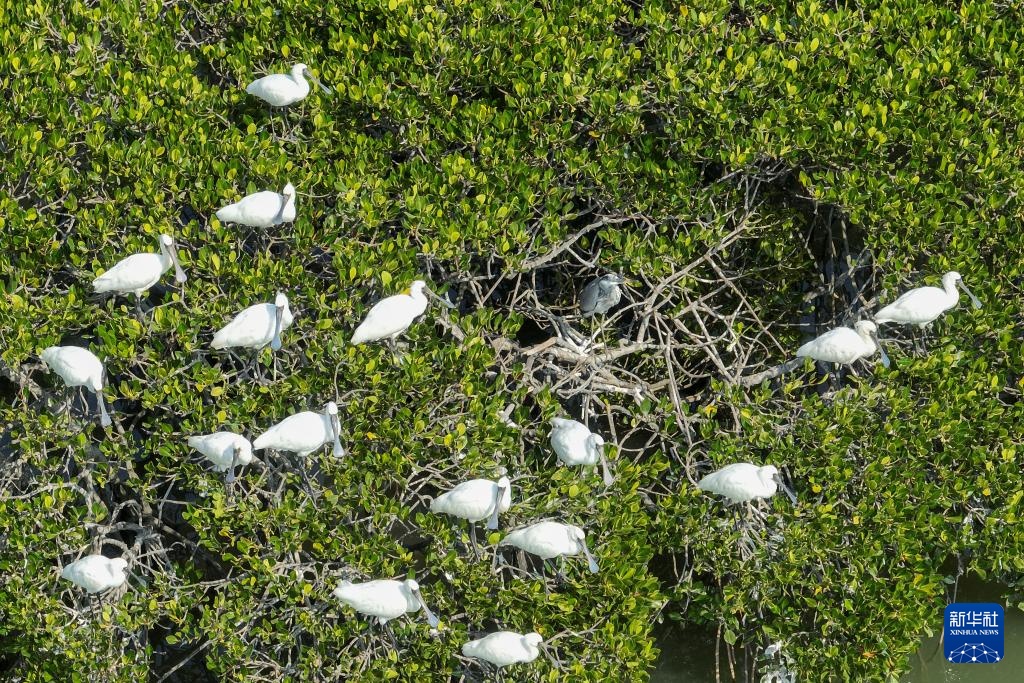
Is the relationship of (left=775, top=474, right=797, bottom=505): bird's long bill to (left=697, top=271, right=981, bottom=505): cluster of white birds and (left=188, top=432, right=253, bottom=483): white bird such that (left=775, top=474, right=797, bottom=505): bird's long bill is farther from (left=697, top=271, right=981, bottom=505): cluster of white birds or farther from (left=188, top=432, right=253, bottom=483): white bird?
(left=188, top=432, right=253, bottom=483): white bird

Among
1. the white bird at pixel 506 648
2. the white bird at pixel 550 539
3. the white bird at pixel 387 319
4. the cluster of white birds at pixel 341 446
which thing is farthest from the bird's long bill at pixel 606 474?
the white bird at pixel 387 319

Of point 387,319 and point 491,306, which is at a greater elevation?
point 491,306

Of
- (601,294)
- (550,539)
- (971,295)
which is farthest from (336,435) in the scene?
(971,295)

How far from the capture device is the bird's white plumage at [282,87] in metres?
4.86

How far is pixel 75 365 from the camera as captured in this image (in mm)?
4398

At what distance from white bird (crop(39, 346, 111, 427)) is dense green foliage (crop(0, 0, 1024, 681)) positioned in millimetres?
167

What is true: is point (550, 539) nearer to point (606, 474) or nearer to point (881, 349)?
point (606, 474)

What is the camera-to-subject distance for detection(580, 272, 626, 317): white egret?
17.1 feet

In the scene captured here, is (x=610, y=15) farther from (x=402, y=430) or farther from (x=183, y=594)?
(x=183, y=594)

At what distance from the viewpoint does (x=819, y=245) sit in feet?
18.9

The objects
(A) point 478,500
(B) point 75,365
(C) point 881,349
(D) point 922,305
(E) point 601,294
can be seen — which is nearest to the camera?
(B) point 75,365

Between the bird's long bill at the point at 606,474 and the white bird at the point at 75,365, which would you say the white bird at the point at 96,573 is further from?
the bird's long bill at the point at 606,474

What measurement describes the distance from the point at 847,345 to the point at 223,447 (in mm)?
2625

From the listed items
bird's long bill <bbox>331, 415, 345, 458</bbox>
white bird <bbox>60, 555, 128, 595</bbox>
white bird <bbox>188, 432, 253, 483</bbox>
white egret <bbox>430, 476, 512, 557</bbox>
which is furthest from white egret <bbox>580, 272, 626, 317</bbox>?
white bird <bbox>60, 555, 128, 595</bbox>
